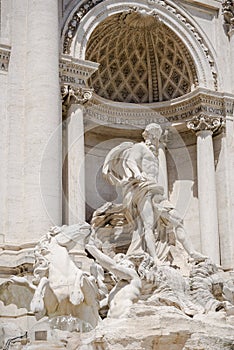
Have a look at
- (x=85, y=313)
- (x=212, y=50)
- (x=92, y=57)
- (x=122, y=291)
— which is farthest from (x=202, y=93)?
(x=85, y=313)

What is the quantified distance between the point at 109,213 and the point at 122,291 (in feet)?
15.3

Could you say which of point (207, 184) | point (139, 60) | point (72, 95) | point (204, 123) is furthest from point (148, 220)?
point (139, 60)

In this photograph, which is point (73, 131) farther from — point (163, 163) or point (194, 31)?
point (194, 31)

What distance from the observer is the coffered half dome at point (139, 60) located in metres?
19.9

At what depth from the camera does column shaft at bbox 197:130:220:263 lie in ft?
62.6

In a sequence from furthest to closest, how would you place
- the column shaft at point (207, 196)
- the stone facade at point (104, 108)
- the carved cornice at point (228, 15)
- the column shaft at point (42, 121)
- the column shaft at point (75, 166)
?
1. the carved cornice at point (228, 15)
2. the column shaft at point (207, 196)
3. the column shaft at point (75, 166)
4. the stone facade at point (104, 108)
5. the column shaft at point (42, 121)

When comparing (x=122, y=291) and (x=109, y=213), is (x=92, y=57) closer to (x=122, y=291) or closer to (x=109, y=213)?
(x=109, y=213)

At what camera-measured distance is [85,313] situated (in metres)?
12.4

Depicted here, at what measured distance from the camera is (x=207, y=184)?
19.4m

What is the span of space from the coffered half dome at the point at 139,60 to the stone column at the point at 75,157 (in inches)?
89.2

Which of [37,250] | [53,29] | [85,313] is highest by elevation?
[53,29]

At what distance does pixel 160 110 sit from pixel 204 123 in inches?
58.0

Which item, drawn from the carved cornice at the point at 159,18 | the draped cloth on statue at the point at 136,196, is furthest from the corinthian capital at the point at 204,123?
the draped cloth on statue at the point at 136,196

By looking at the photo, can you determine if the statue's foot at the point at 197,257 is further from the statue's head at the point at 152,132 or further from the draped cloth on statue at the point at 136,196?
the statue's head at the point at 152,132
